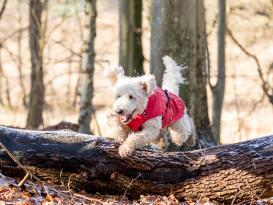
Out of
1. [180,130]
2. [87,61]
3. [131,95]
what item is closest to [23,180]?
[131,95]

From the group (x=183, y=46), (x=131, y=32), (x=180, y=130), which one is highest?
(x=131, y=32)

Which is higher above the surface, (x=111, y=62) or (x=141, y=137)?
(x=111, y=62)

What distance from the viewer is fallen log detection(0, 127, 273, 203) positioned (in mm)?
5348

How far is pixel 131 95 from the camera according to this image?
5.66 metres

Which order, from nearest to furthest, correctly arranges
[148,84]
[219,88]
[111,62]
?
[148,84], [219,88], [111,62]

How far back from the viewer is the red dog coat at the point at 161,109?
584 cm

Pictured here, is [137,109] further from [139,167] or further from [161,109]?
[139,167]

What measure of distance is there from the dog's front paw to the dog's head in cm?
36

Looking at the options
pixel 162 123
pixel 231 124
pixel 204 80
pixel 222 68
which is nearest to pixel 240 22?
pixel 231 124

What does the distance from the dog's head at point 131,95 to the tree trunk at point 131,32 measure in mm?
6957

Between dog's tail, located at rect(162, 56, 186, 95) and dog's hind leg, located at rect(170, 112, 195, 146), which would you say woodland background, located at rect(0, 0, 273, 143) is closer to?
dog's tail, located at rect(162, 56, 186, 95)

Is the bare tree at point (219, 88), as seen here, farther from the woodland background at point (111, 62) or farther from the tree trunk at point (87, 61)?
the woodland background at point (111, 62)

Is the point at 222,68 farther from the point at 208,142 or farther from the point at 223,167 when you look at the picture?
the point at 223,167

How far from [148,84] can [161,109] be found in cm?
40
